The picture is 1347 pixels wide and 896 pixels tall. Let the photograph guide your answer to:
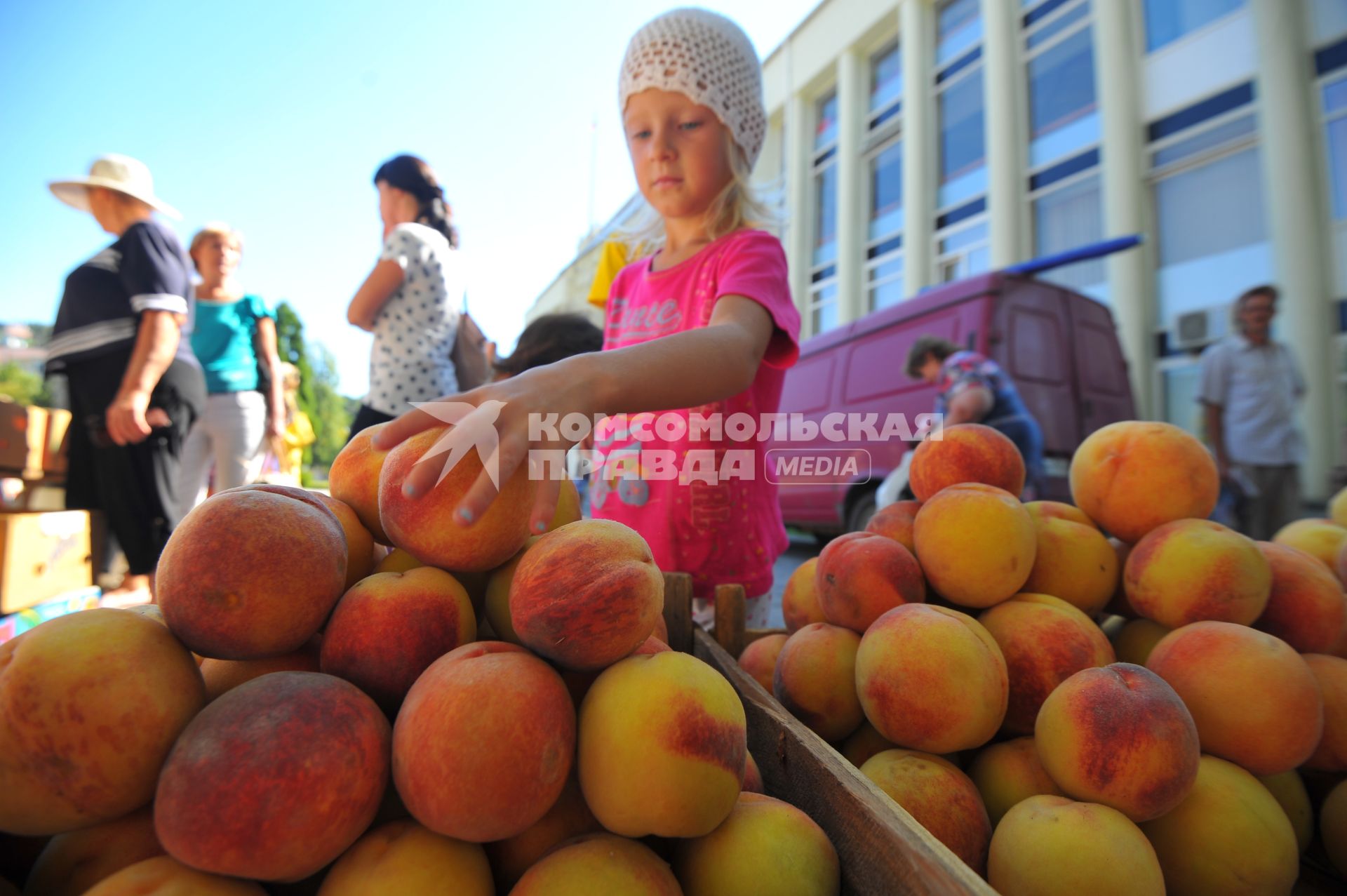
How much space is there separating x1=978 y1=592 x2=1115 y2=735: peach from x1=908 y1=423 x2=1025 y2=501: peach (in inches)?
11.6

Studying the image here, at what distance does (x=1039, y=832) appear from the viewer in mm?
729

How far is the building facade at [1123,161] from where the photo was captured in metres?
7.07

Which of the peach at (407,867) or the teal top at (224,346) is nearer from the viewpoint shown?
the peach at (407,867)

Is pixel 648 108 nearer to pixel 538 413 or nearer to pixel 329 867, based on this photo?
pixel 538 413

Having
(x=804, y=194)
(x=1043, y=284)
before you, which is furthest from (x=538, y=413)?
(x=804, y=194)

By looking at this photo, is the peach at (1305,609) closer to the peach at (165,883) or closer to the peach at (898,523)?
the peach at (898,523)

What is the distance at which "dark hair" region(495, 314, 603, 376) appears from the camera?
2.80 m

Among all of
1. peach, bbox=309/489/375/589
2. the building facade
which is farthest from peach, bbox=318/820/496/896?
the building facade

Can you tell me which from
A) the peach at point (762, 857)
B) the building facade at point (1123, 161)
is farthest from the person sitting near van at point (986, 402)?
the building facade at point (1123, 161)

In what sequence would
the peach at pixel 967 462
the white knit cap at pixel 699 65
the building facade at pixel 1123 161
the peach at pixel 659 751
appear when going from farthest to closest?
1. the building facade at pixel 1123 161
2. the white knit cap at pixel 699 65
3. the peach at pixel 967 462
4. the peach at pixel 659 751

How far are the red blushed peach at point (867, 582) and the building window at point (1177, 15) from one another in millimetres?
10783

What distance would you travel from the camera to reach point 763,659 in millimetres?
1226

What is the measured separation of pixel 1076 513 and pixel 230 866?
4.45 ft

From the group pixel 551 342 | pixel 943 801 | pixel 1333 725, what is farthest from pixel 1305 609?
pixel 551 342
